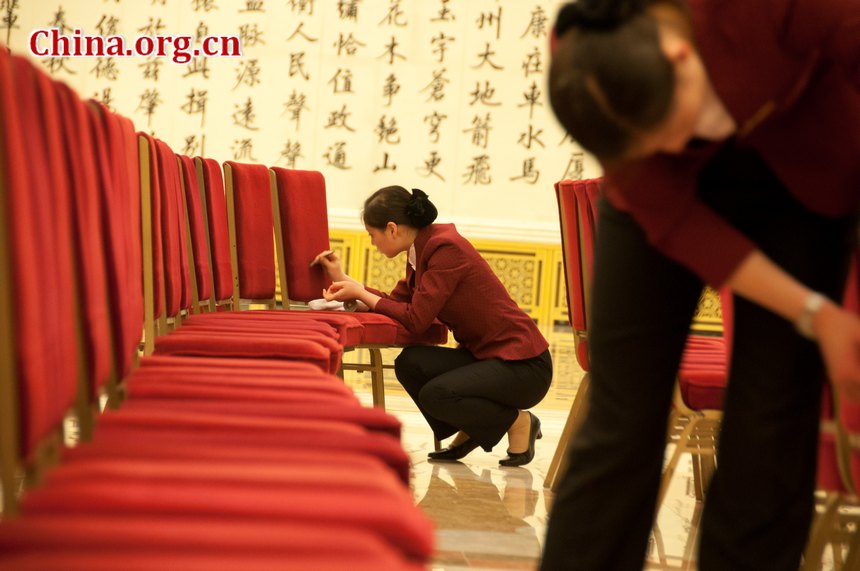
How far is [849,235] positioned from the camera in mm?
1151

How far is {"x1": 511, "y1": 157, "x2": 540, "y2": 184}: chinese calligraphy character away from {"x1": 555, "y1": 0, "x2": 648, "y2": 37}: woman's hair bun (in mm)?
5162

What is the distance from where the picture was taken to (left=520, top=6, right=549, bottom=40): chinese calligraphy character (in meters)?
6.13

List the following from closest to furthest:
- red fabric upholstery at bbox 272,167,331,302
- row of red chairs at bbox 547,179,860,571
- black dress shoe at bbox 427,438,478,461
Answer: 1. row of red chairs at bbox 547,179,860,571
2. black dress shoe at bbox 427,438,478,461
3. red fabric upholstery at bbox 272,167,331,302

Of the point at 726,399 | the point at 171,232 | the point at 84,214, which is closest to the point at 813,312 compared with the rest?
the point at 726,399

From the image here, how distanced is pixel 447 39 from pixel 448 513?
13.6 feet

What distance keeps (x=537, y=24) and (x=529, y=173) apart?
3.12 ft

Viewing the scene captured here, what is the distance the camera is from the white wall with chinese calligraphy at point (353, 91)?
6062 mm

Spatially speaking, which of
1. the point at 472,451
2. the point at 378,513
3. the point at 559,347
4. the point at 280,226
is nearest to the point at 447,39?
the point at 559,347

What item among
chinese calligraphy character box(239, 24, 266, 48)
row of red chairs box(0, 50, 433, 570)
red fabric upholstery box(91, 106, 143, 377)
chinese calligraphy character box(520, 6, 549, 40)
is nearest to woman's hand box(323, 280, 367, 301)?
row of red chairs box(0, 50, 433, 570)

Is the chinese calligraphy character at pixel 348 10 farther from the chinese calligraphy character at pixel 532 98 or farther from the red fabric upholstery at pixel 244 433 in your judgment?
the red fabric upholstery at pixel 244 433

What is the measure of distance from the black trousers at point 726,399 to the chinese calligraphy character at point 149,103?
5.28 metres

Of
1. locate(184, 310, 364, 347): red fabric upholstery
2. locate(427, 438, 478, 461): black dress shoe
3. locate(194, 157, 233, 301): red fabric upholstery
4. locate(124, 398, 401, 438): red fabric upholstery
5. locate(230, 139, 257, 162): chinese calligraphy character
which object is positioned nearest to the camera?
locate(124, 398, 401, 438): red fabric upholstery

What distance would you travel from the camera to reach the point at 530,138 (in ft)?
20.1

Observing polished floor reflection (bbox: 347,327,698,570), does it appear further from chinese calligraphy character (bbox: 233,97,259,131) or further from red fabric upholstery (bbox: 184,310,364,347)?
chinese calligraphy character (bbox: 233,97,259,131)
